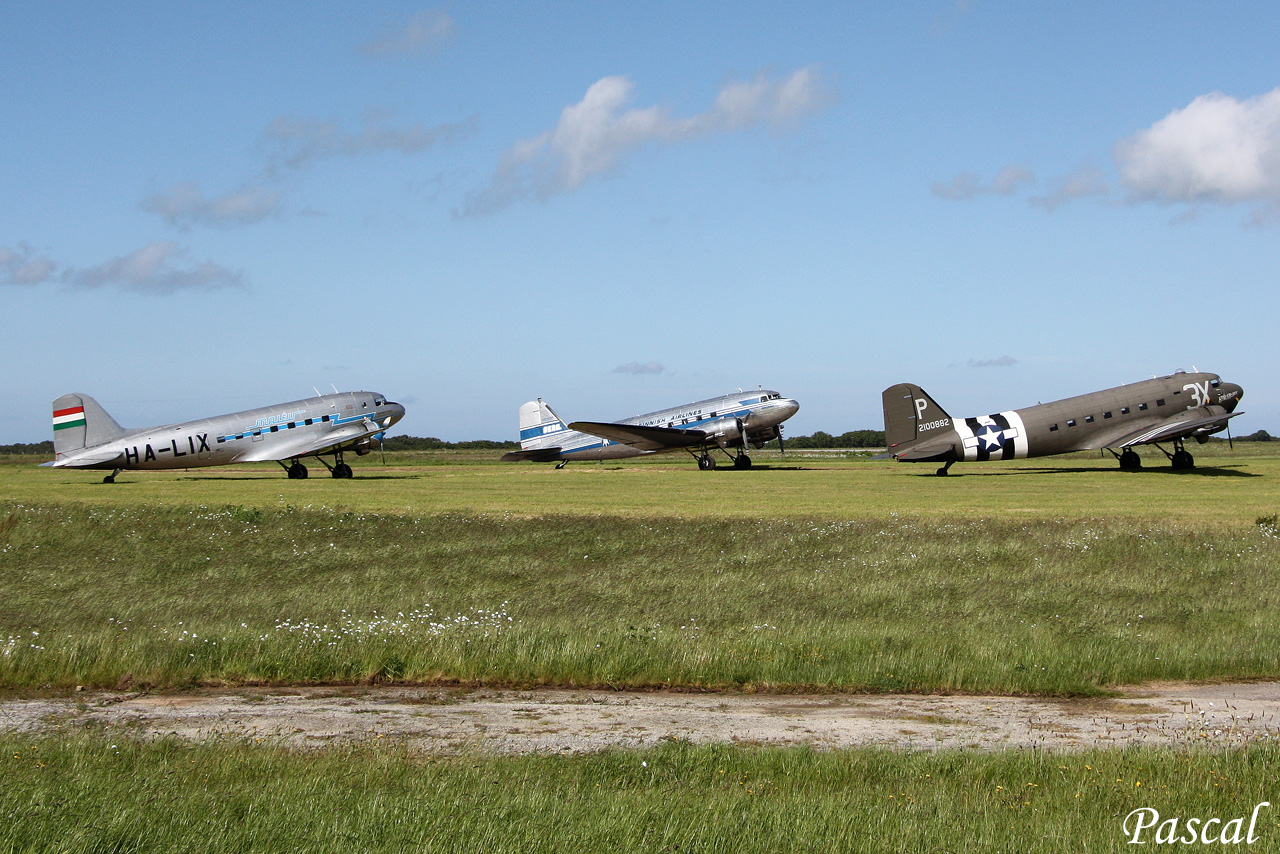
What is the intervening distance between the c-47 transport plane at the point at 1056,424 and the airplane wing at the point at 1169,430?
49 millimetres

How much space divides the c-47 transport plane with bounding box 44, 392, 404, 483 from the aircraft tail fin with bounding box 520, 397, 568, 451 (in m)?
13.3

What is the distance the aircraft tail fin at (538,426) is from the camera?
2886 inches

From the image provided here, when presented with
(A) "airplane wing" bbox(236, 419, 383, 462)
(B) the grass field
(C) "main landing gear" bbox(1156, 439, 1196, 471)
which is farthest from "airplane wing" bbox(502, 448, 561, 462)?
(C) "main landing gear" bbox(1156, 439, 1196, 471)

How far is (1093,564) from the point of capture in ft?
75.2

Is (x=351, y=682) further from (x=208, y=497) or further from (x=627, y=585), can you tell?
(x=208, y=497)

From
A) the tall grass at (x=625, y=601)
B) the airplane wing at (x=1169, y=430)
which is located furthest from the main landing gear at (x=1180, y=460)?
the tall grass at (x=625, y=601)

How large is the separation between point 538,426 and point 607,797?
66.5m

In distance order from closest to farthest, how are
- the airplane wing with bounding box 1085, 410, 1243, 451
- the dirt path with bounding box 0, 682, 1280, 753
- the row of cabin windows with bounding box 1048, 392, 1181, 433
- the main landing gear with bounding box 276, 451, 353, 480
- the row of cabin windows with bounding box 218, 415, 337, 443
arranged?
the dirt path with bounding box 0, 682, 1280, 753, the airplane wing with bounding box 1085, 410, 1243, 451, the row of cabin windows with bounding box 1048, 392, 1181, 433, the row of cabin windows with bounding box 218, 415, 337, 443, the main landing gear with bounding box 276, 451, 353, 480

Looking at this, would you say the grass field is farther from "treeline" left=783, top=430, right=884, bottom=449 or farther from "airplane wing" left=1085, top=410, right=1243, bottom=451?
"treeline" left=783, top=430, right=884, bottom=449

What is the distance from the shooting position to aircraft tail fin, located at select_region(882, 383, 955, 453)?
2089 inches

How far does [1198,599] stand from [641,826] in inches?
648

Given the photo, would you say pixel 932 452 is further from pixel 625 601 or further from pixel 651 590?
pixel 625 601

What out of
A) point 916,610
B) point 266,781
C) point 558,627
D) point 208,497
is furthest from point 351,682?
point 208,497

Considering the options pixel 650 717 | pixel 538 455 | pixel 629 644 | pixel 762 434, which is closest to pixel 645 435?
pixel 762 434
